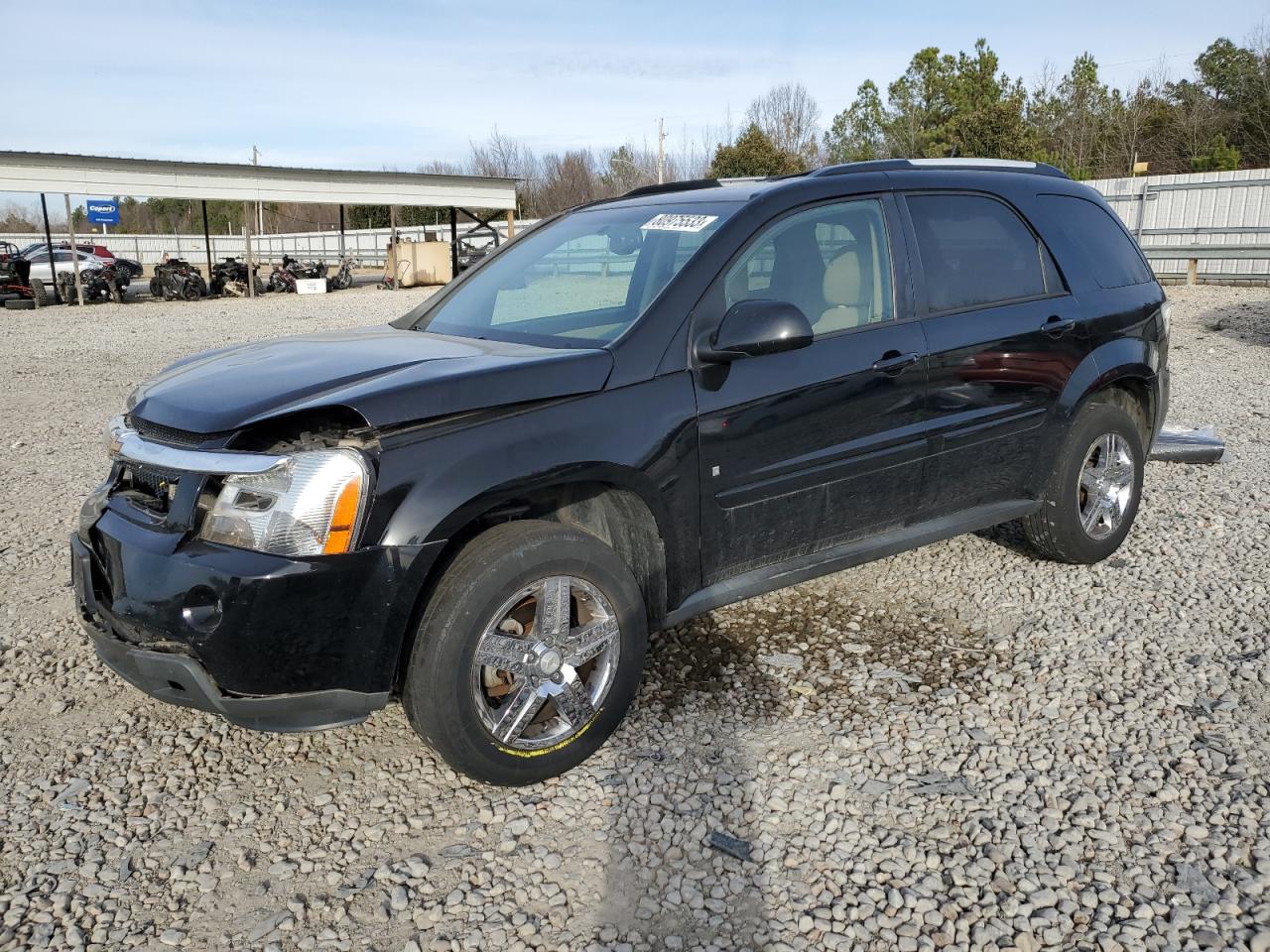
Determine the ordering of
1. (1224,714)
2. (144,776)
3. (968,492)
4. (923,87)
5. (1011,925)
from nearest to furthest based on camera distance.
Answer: (1011,925) → (144,776) → (1224,714) → (968,492) → (923,87)

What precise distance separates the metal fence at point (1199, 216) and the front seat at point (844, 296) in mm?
19392

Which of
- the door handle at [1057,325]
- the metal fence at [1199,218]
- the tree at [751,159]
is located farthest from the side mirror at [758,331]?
the tree at [751,159]

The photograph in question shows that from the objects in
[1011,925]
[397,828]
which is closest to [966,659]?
[1011,925]

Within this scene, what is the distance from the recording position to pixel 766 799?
307 centimetres

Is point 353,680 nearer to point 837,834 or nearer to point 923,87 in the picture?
point 837,834

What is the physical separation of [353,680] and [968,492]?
2.75 meters

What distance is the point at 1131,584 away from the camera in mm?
4750

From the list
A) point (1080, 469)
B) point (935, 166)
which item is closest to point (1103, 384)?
point (1080, 469)

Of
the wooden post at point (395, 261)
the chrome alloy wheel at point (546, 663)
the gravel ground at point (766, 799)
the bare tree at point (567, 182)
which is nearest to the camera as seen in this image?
the gravel ground at point (766, 799)

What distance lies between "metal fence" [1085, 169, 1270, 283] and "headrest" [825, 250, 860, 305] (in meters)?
19.4

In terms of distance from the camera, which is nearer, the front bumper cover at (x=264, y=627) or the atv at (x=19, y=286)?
the front bumper cover at (x=264, y=627)

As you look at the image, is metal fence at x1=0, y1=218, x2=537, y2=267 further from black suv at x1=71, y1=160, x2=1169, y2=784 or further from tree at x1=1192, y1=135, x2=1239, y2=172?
black suv at x1=71, y1=160, x2=1169, y2=784

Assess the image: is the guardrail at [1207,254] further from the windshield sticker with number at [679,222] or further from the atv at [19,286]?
the atv at [19,286]

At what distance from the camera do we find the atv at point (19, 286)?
83.7ft
